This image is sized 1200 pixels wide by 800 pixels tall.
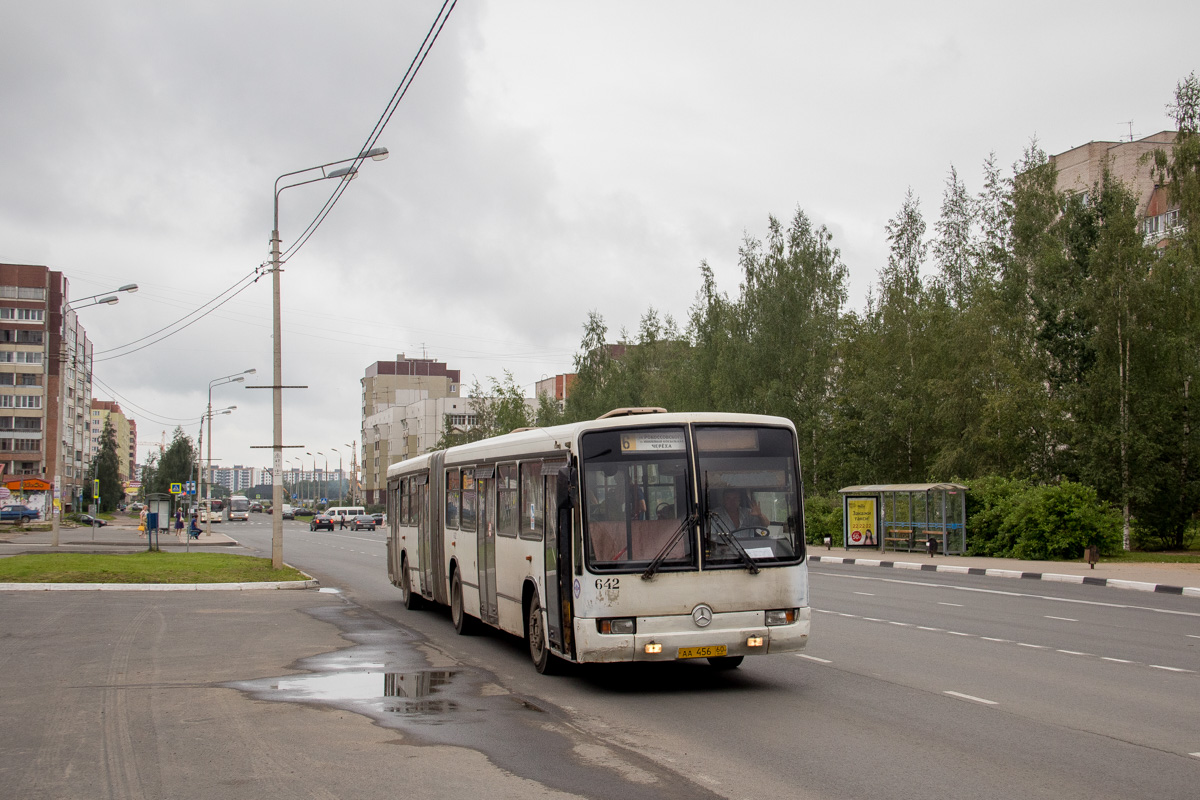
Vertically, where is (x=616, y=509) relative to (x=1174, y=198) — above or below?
below

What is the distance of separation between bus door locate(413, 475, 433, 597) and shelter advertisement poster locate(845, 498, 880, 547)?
23.5 metres

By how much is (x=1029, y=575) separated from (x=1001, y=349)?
16.5m

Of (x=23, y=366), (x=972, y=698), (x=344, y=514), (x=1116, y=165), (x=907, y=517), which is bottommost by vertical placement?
(x=972, y=698)

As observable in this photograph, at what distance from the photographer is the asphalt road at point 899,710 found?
6.95 metres

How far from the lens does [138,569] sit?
2778cm

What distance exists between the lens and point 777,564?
34.2 ft

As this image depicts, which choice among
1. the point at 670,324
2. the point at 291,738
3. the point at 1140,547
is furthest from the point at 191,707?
the point at 670,324

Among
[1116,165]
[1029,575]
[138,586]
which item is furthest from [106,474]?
[1029,575]

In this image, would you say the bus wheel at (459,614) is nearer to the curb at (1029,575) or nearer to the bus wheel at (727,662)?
the bus wheel at (727,662)

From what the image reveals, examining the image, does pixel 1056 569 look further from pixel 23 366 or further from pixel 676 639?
pixel 23 366

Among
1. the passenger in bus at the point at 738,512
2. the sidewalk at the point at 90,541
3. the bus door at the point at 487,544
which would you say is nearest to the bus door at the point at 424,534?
the bus door at the point at 487,544

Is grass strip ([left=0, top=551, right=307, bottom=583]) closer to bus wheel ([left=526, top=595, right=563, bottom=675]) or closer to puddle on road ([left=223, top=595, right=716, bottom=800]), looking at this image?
puddle on road ([left=223, top=595, right=716, bottom=800])

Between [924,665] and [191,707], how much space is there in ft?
24.3

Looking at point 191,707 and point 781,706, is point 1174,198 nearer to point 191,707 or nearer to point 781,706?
point 781,706
